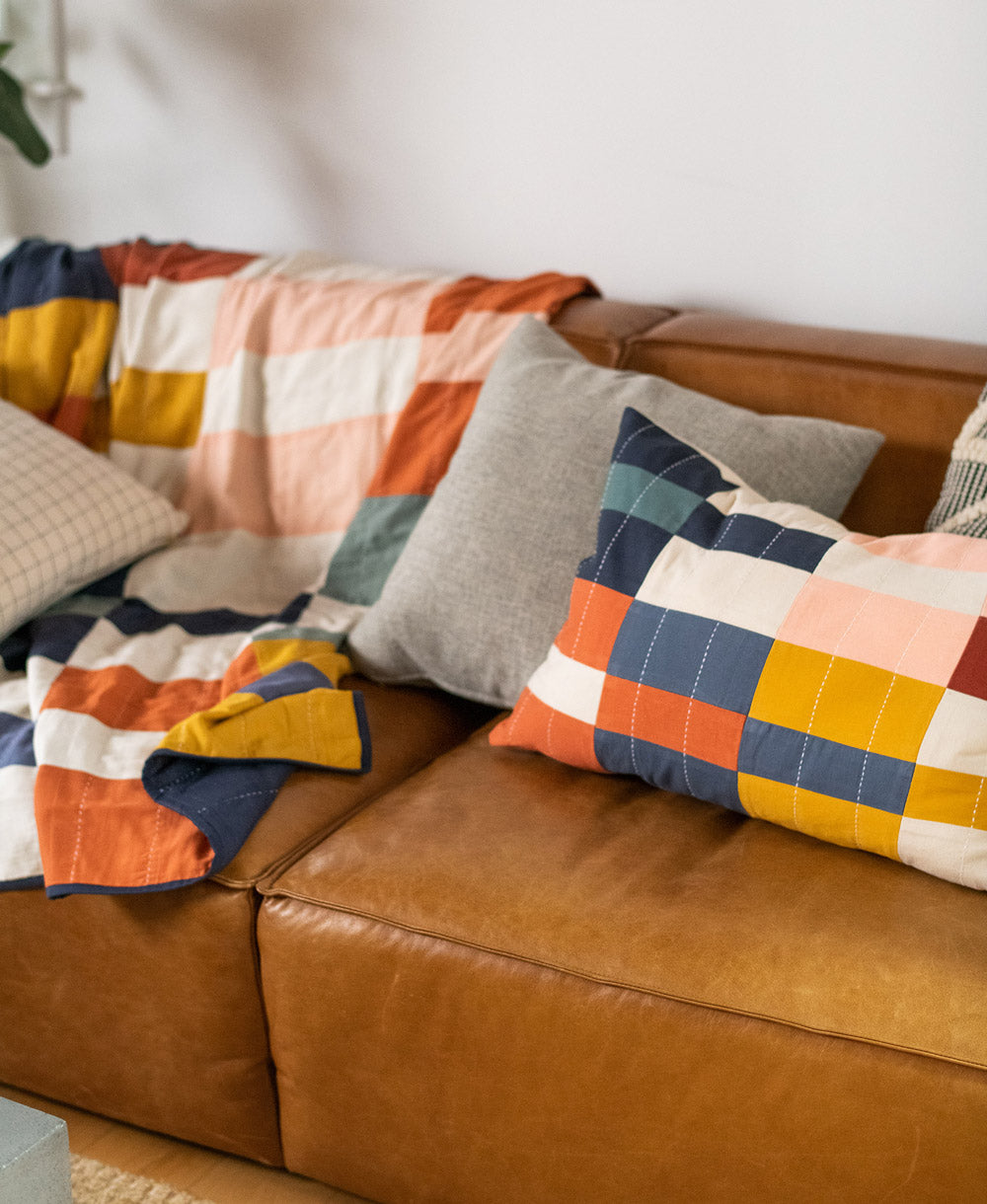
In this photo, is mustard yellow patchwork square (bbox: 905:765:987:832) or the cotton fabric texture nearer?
mustard yellow patchwork square (bbox: 905:765:987:832)

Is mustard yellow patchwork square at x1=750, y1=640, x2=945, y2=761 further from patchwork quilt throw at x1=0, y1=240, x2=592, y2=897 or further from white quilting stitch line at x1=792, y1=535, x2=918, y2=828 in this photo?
patchwork quilt throw at x1=0, y1=240, x2=592, y2=897

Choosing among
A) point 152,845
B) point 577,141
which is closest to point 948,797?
point 152,845

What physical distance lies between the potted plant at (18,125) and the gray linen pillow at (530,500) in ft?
3.16

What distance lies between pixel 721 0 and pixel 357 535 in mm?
880

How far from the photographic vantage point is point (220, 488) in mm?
1684

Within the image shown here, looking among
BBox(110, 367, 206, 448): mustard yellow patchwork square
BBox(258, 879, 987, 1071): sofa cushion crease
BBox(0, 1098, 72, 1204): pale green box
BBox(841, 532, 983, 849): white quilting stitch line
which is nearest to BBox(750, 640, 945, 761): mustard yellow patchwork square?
BBox(841, 532, 983, 849): white quilting stitch line

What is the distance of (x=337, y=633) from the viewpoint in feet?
4.73

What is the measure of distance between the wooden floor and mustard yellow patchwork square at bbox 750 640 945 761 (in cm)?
63

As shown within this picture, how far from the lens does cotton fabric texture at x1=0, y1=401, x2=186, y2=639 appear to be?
1.43 metres

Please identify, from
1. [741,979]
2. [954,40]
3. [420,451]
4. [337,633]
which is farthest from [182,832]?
[954,40]

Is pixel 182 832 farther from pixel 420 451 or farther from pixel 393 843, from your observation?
pixel 420 451

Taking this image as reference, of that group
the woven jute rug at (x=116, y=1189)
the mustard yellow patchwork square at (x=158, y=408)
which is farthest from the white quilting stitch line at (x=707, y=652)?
the mustard yellow patchwork square at (x=158, y=408)

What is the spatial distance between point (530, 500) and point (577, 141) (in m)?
0.77

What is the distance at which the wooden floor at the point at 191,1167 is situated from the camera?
1.14 m
